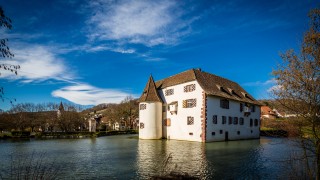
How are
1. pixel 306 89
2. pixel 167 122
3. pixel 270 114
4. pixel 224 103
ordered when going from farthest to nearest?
1. pixel 167 122
2. pixel 224 103
3. pixel 270 114
4. pixel 306 89

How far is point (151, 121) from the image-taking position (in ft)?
117

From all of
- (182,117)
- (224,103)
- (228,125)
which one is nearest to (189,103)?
(182,117)

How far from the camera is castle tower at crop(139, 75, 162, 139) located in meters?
35.5

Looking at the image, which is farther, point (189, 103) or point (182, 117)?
point (182, 117)

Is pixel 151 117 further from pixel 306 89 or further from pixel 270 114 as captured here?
pixel 306 89

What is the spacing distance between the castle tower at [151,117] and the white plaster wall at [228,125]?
8401 millimetres

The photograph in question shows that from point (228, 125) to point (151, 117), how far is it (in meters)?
11.9

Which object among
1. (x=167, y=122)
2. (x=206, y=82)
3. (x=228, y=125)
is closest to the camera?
(x=206, y=82)

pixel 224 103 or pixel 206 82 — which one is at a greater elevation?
pixel 206 82

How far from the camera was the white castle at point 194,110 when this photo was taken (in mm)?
31562

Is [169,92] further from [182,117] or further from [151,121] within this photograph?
[151,121]

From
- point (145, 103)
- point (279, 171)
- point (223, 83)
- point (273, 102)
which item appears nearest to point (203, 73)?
point (223, 83)

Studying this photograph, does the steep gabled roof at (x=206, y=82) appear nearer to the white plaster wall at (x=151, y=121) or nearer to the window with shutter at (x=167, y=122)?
the white plaster wall at (x=151, y=121)

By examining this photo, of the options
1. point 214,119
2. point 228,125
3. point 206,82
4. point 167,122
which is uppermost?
point 206,82
